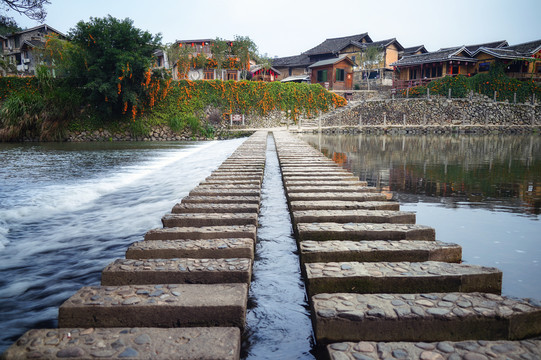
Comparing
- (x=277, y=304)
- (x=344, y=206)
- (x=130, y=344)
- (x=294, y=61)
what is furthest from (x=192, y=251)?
(x=294, y=61)

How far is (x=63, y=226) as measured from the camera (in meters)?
4.46

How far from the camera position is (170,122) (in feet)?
86.5

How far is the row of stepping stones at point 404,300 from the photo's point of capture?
1399 millimetres

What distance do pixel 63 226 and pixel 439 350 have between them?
4452 mm

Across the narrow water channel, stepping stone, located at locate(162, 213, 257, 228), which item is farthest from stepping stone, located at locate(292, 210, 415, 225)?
stepping stone, located at locate(162, 213, 257, 228)

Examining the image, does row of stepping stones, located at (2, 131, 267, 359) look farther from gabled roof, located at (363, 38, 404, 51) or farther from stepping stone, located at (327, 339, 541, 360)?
gabled roof, located at (363, 38, 404, 51)

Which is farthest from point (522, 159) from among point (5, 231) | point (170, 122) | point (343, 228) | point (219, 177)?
point (170, 122)

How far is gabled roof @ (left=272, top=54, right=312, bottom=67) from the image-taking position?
4616cm

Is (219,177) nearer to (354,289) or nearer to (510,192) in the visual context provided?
(354,289)

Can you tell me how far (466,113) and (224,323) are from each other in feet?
116

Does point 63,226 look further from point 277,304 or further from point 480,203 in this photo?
point 480,203

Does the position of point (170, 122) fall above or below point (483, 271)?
above

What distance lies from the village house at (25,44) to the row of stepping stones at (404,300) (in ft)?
152

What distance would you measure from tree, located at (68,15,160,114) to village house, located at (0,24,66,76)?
21923 millimetres
